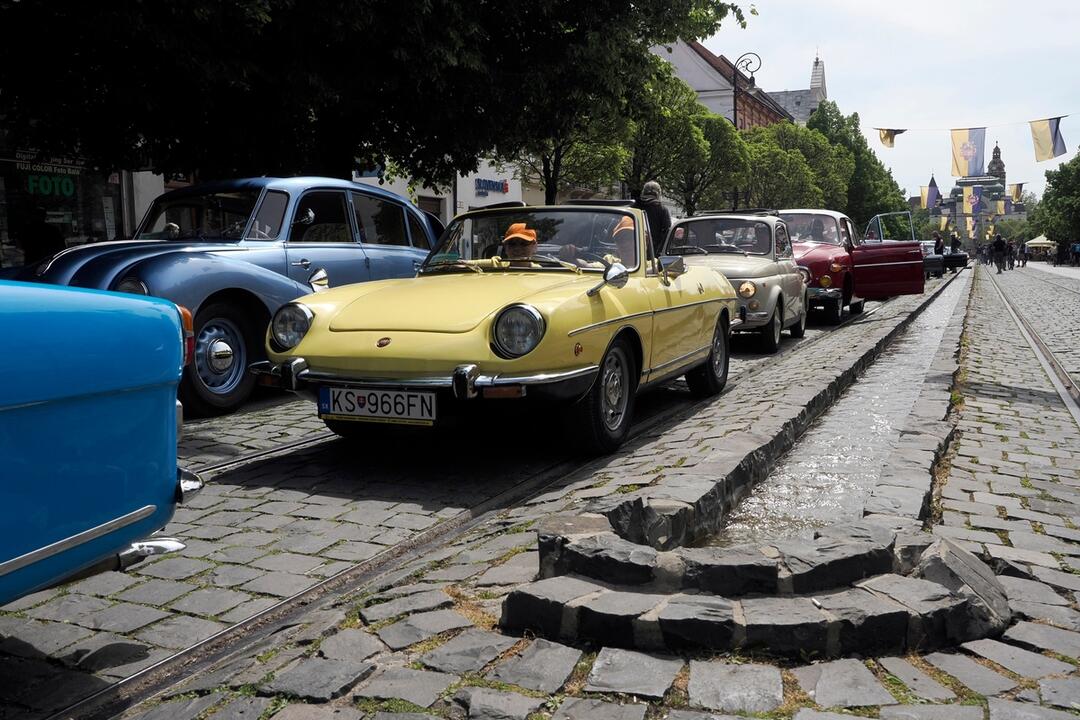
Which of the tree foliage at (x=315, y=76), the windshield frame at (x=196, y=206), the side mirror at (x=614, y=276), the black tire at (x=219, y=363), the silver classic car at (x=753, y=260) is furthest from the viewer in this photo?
the silver classic car at (x=753, y=260)

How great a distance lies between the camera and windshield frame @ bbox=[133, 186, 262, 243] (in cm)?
769

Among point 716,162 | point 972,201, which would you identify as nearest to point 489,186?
point 716,162

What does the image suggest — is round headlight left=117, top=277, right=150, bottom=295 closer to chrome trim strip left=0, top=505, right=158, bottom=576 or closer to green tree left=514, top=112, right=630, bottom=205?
chrome trim strip left=0, top=505, right=158, bottom=576

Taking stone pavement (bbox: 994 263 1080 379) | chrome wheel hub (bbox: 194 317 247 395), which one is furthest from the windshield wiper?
stone pavement (bbox: 994 263 1080 379)

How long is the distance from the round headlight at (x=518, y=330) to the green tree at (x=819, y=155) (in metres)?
67.3

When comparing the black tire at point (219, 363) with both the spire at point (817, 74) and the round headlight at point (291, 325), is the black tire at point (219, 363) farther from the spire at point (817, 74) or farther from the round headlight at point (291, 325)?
the spire at point (817, 74)

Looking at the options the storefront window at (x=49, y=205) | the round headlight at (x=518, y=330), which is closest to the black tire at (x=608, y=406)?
the round headlight at (x=518, y=330)

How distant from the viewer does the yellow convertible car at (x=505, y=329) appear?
4852 millimetres

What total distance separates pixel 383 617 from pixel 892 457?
312cm

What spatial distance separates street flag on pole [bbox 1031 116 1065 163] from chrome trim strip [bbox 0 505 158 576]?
39397mm

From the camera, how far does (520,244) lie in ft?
20.4

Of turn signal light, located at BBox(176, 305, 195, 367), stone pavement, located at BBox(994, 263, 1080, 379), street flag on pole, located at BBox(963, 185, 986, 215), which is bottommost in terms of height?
stone pavement, located at BBox(994, 263, 1080, 379)

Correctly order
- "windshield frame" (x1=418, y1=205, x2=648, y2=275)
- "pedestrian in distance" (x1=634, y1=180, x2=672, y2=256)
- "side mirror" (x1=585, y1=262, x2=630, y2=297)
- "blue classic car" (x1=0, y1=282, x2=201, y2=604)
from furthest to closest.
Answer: "pedestrian in distance" (x1=634, y1=180, x2=672, y2=256) → "windshield frame" (x1=418, y1=205, x2=648, y2=275) → "side mirror" (x1=585, y1=262, x2=630, y2=297) → "blue classic car" (x1=0, y1=282, x2=201, y2=604)

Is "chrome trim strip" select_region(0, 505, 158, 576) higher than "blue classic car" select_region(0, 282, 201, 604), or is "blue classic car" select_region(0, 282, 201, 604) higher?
Answer: "blue classic car" select_region(0, 282, 201, 604)
